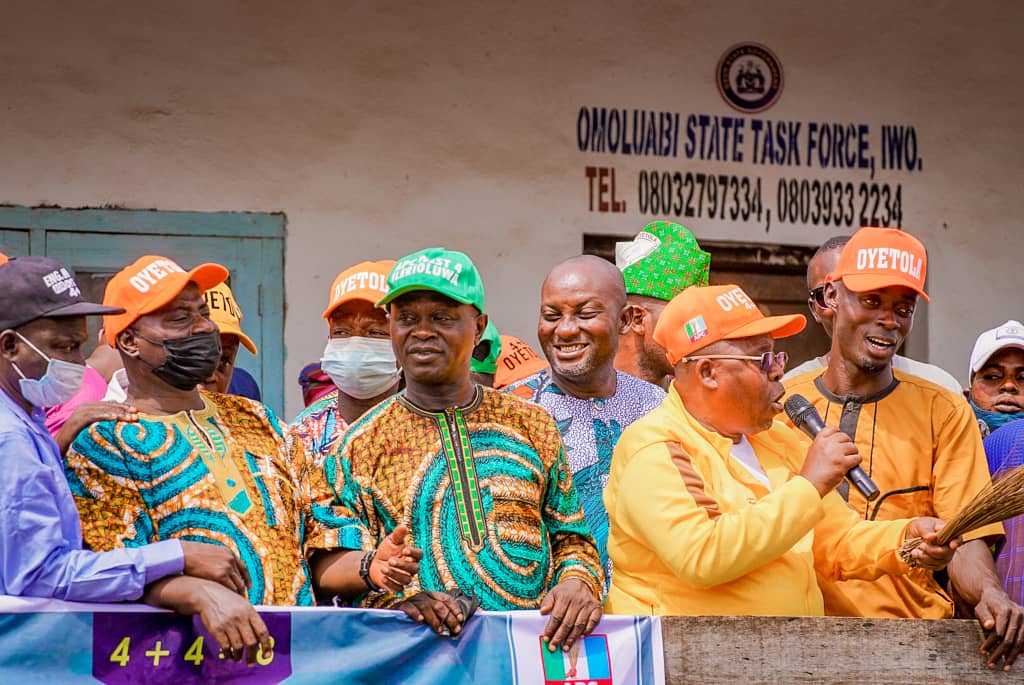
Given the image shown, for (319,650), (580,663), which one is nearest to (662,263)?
(580,663)

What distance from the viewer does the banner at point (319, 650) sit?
401 centimetres

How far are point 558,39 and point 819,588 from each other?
3910 mm

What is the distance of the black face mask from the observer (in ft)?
14.9

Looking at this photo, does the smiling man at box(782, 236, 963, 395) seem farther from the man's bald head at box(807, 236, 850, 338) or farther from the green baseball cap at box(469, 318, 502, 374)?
the green baseball cap at box(469, 318, 502, 374)

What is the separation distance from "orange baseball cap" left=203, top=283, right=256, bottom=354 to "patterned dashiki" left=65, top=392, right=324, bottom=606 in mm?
1084

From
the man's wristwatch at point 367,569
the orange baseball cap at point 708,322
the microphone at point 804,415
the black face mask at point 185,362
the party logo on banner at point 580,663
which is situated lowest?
the party logo on banner at point 580,663

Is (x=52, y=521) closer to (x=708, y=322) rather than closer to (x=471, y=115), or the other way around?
(x=708, y=322)

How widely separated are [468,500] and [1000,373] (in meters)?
2.64

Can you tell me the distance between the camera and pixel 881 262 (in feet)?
17.0

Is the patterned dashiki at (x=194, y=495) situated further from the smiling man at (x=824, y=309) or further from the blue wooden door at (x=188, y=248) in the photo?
the blue wooden door at (x=188, y=248)

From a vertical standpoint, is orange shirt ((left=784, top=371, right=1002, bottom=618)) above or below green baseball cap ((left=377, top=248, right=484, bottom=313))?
below

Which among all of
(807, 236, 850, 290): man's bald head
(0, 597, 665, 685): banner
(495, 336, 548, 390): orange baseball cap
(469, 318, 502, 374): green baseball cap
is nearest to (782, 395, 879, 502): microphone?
(0, 597, 665, 685): banner

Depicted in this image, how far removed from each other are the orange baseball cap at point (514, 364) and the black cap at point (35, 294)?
7.71 ft

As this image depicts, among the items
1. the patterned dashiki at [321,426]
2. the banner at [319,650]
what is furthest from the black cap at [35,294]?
the patterned dashiki at [321,426]
